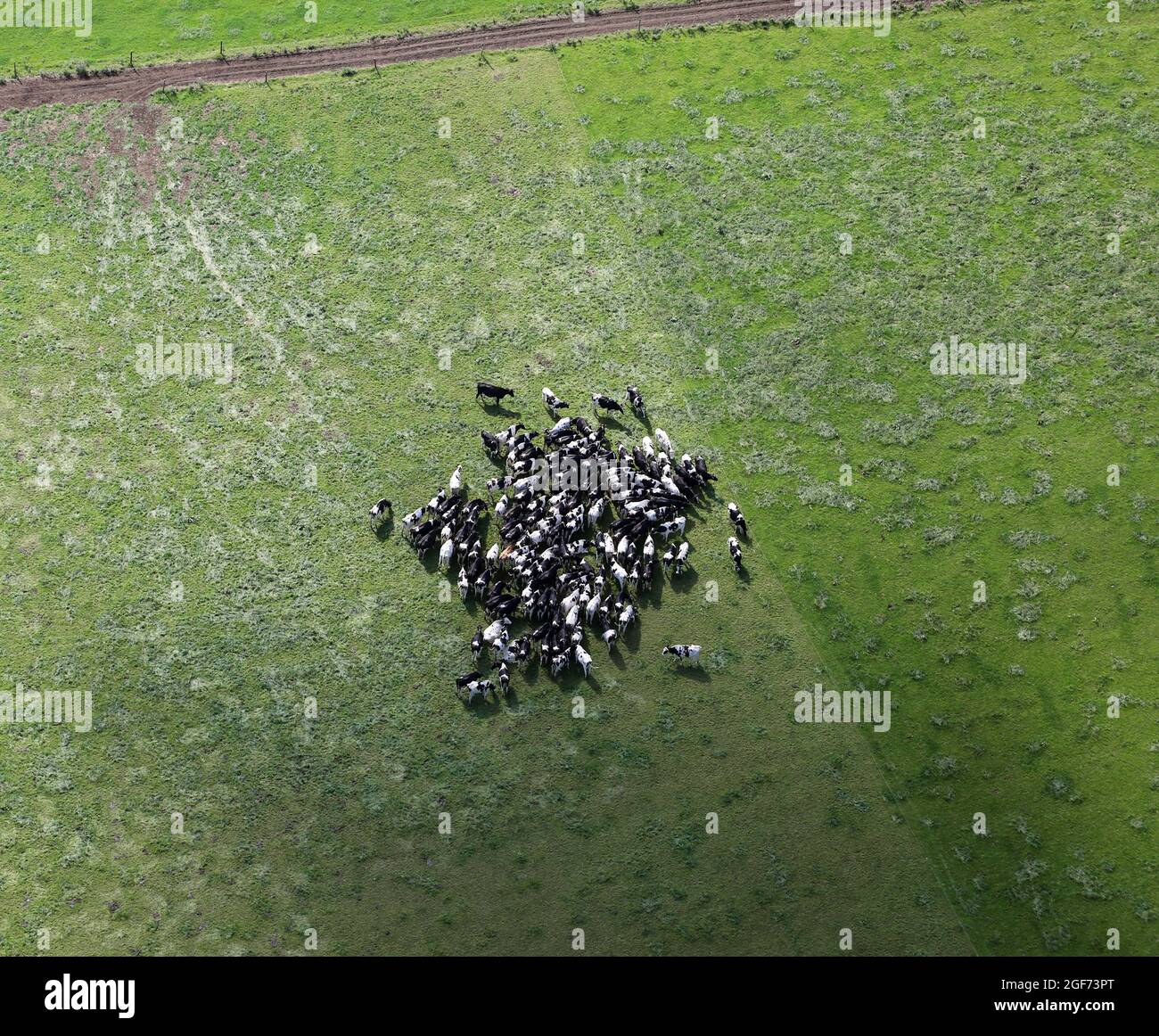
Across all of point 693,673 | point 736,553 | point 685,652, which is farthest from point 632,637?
point 736,553

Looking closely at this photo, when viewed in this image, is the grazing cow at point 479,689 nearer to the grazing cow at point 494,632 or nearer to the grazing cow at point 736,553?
the grazing cow at point 494,632

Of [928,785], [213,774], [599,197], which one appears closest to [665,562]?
[928,785]

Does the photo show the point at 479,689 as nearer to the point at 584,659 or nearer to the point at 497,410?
the point at 584,659

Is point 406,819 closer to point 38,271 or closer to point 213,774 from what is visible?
point 213,774

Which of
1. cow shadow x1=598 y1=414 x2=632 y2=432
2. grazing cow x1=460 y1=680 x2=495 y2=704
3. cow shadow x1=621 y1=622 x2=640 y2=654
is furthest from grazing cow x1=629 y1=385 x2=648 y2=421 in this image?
grazing cow x1=460 y1=680 x2=495 y2=704

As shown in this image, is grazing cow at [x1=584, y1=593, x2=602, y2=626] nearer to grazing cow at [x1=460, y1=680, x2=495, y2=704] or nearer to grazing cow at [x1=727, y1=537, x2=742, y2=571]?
grazing cow at [x1=460, y1=680, x2=495, y2=704]
